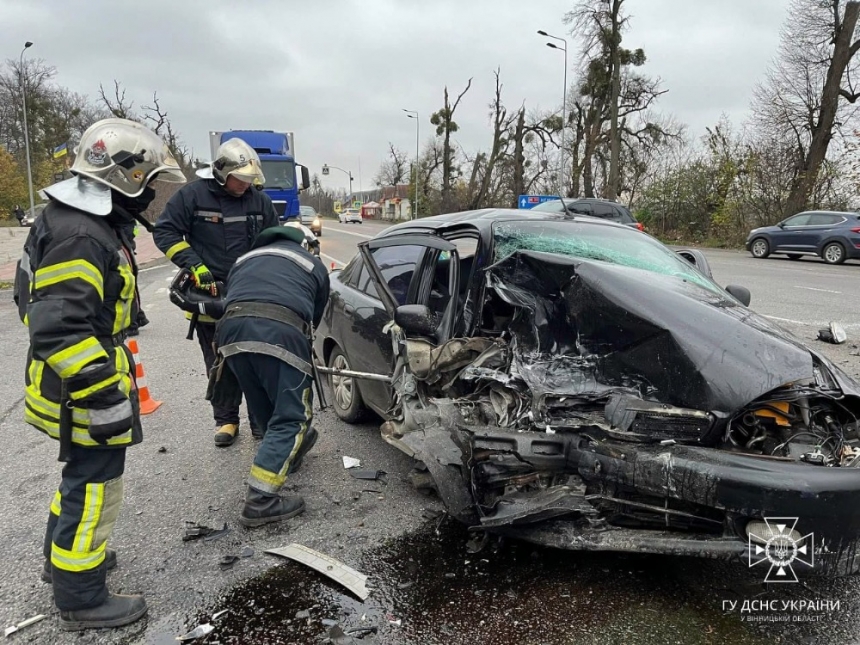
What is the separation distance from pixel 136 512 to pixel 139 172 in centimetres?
179

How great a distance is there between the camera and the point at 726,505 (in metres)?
1.96

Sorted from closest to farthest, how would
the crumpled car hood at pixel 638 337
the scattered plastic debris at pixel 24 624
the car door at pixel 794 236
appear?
the scattered plastic debris at pixel 24 624 → the crumpled car hood at pixel 638 337 → the car door at pixel 794 236

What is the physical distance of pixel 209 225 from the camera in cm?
393

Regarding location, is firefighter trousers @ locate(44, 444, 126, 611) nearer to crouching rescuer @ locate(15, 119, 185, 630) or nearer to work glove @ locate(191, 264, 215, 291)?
crouching rescuer @ locate(15, 119, 185, 630)

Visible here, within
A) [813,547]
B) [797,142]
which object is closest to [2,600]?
[813,547]

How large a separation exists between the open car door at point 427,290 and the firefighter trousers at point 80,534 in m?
1.49

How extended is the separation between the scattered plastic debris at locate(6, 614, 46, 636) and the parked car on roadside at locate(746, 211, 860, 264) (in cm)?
1803

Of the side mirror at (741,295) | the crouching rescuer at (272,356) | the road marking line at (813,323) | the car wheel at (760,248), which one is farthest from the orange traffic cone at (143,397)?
the car wheel at (760,248)

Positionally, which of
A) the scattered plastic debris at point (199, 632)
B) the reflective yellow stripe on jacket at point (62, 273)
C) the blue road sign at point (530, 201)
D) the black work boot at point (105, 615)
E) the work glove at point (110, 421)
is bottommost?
the scattered plastic debris at point (199, 632)

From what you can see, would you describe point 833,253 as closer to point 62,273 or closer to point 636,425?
point 636,425

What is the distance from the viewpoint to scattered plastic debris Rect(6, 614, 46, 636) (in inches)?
84.1

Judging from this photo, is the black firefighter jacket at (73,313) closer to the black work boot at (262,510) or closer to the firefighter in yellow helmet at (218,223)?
the black work boot at (262,510)

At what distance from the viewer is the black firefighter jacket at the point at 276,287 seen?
9.32ft

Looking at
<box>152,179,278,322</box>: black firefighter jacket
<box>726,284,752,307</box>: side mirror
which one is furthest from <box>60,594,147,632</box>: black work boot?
<box>726,284,752,307</box>: side mirror
